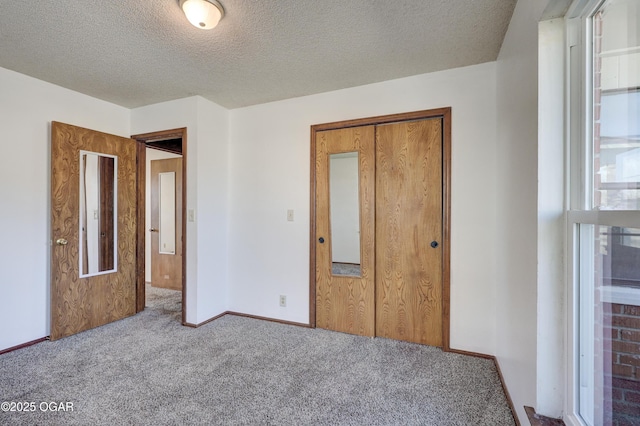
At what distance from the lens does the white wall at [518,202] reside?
1349mm

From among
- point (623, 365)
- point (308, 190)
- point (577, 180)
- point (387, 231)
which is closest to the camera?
point (623, 365)

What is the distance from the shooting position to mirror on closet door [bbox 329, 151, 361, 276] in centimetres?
284

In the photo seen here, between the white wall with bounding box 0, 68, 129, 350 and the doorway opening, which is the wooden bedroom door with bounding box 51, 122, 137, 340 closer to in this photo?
the white wall with bounding box 0, 68, 129, 350

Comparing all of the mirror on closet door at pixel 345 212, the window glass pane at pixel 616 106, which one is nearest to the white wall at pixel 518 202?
the window glass pane at pixel 616 106

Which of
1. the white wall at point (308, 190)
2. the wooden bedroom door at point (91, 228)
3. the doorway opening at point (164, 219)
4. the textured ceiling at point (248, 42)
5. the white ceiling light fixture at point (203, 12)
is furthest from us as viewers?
the doorway opening at point (164, 219)

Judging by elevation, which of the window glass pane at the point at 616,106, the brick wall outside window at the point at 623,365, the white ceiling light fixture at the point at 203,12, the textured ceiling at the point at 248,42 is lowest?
the brick wall outside window at the point at 623,365

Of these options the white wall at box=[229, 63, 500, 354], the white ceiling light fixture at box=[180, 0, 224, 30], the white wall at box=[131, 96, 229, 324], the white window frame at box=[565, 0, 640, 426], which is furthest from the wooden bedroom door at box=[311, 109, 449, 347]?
the white ceiling light fixture at box=[180, 0, 224, 30]

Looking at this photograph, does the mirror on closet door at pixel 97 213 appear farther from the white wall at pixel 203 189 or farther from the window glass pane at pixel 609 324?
the window glass pane at pixel 609 324

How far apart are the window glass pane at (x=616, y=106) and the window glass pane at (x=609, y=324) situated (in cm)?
13

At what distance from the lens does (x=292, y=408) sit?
1747 mm

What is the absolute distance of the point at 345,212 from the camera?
288 centimetres

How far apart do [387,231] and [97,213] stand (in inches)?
117

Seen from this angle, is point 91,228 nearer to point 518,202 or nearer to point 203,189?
point 203,189

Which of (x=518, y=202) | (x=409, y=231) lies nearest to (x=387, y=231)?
(x=409, y=231)
